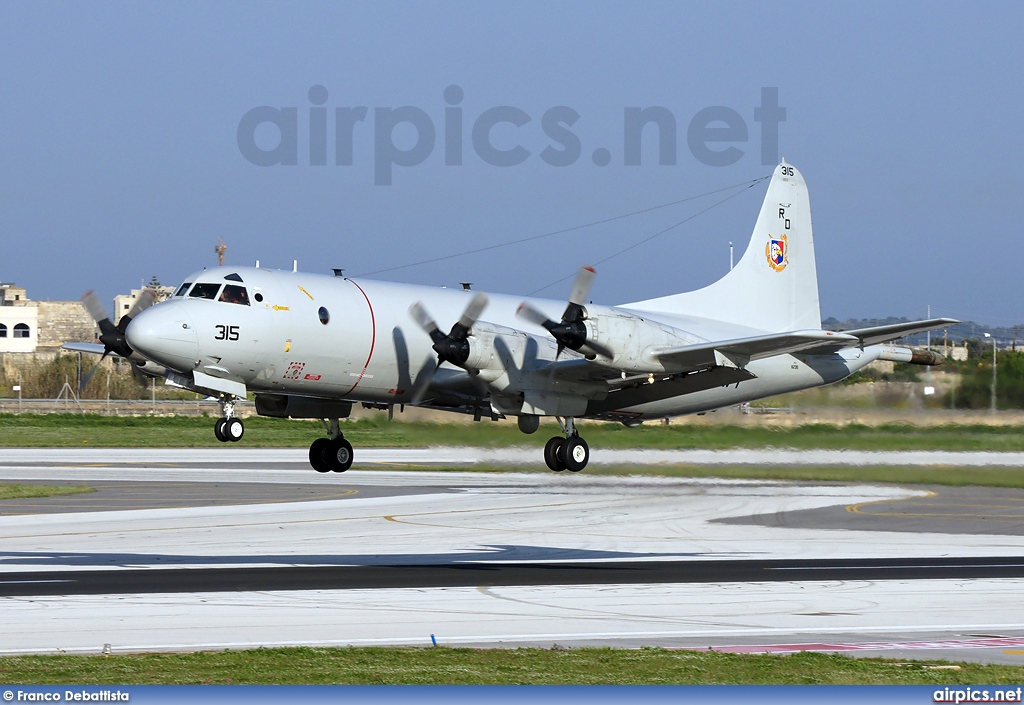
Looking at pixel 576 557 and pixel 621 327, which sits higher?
pixel 621 327

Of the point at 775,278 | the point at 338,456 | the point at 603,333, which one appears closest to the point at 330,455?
the point at 338,456

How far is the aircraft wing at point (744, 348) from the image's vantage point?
28.1m

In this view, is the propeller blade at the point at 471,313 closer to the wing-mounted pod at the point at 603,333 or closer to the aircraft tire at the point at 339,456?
the wing-mounted pod at the point at 603,333

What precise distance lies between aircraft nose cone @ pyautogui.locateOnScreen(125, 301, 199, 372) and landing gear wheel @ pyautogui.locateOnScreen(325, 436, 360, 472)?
5.47 metres

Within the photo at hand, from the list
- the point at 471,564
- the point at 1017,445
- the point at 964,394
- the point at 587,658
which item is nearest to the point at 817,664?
the point at 587,658

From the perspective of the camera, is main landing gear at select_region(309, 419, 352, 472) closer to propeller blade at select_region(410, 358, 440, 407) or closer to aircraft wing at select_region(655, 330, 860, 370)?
propeller blade at select_region(410, 358, 440, 407)

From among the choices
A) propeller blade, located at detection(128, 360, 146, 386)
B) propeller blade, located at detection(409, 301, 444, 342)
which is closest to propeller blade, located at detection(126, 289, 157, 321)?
propeller blade, located at detection(128, 360, 146, 386)

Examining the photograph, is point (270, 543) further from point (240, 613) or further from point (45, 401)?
point (45, 401)

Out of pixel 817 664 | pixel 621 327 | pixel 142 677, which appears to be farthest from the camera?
pixel 621 327

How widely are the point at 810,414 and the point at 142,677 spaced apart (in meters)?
27.0

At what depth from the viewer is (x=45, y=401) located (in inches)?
3915

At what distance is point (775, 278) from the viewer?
1459 inches

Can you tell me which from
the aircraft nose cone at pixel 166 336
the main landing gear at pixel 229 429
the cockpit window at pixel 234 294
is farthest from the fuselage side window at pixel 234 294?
the main landing gear at pixel 229 429

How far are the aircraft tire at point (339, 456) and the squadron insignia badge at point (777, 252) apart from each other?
14783 millimetres
